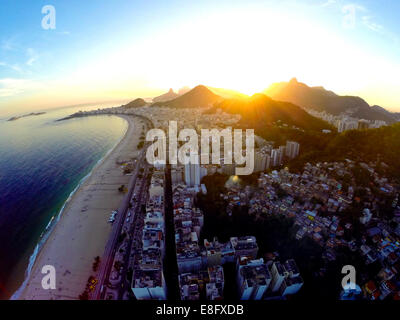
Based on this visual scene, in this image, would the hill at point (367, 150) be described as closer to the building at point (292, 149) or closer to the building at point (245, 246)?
the building at point (292, 149)

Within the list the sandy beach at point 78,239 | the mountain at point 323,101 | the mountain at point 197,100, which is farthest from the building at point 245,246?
the mountain at point 197,100

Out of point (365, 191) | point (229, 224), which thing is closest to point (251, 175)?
point (229, 224)

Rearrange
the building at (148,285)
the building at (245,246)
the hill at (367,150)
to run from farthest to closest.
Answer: the hill at (367,150)
the building at (245,246)
the building at (148,285)

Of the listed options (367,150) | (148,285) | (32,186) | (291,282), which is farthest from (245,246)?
(32,186)

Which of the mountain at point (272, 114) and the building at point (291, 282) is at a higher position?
the mountain at point (272, 114)

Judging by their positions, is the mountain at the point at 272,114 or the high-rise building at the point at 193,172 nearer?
the high-rise building at the point at 193,172

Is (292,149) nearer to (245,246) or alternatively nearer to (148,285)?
(245,246)
